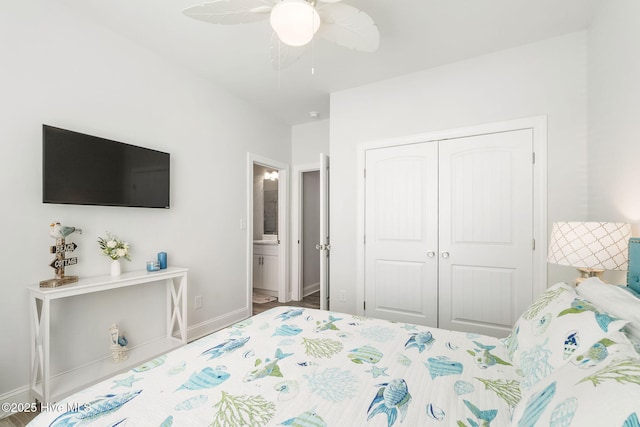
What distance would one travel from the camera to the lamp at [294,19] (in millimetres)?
1362

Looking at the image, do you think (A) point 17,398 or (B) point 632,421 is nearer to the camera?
(B) point 632,421

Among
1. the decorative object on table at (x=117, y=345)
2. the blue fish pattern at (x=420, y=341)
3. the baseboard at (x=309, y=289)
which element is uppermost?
the blue fish pattern at (x=420, y=341)

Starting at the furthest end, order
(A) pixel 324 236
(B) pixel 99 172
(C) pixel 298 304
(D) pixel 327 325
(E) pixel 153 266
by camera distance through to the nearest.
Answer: (C) pixel 298 304 < (A) pixel 324 236 < (E) pixel 153 266 < (B) pixel 99 172 < (D) pixel 327 325

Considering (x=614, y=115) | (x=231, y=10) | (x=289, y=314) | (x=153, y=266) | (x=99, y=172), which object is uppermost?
(x=231, y=10)

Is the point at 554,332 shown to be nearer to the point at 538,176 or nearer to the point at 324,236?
the point at 538,176

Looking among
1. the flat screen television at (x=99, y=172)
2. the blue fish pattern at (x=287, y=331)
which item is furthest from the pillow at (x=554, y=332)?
the flat screen television at (x=99, y=172)

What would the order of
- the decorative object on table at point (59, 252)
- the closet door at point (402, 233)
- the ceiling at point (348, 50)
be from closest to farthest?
the decorative object on table at point (59, 252), the ceiling at point (348, 50), the closet door at point (402, 233)

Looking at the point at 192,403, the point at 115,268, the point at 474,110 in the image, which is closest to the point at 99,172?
the point at 115,268

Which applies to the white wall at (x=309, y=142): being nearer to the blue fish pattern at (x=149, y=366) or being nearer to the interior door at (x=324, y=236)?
the interior door at (x=324, y=236)

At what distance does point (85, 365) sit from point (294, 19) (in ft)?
9.08

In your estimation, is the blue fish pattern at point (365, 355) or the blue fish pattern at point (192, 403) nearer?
the blue fish pattern at point (192, 403)

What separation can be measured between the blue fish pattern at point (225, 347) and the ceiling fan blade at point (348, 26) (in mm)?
1740

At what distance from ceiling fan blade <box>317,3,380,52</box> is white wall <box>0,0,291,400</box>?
5.96ft

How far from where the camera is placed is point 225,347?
1350mm
